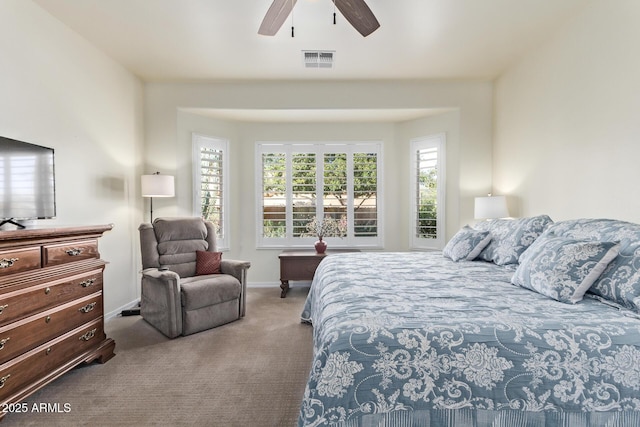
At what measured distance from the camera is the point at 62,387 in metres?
2.27

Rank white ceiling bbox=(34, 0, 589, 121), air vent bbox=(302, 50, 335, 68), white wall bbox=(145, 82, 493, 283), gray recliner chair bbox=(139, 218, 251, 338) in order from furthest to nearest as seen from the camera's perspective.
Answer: white wall bbox=(145, 82, 493, 283) < air vent bbox=(302, 50, 335, 68) < gray recliner chair bbox=(139, 218, 251, 338) < white ceiling bbox=(34, 0, 589, 121)

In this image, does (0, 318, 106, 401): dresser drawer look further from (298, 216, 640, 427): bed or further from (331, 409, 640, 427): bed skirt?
(331, 409, 640, 427): bed skirt

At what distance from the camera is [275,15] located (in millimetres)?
2424

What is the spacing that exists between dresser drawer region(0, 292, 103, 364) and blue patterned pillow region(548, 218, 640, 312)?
127 inches

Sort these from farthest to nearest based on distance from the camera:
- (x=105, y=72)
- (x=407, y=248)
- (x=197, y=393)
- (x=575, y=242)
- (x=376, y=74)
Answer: (x=407, y=248) < (x=376, y=74) < (x=105, y=72) < (x=197, y=393) < (x=575, y=242)

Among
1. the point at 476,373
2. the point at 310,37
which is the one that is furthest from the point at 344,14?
the point at 476,373

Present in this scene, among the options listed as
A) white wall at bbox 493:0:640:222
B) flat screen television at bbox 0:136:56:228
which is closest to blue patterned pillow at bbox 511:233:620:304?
white wall at bbox 493:0:640:222

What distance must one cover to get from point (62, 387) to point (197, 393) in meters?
0.94

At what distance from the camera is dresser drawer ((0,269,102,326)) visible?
1.90 meters

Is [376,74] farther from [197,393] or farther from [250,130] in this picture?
[197,393]

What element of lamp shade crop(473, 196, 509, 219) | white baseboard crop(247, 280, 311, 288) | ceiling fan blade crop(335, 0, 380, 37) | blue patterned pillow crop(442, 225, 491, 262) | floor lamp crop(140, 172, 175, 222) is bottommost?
white baseboard crop(247, 280, 311, 288)

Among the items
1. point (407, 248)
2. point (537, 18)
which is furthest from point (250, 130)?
point (537, 18)

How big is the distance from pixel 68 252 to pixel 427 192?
13.9 ft

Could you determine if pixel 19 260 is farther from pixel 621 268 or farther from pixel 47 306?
pixel 621 268
